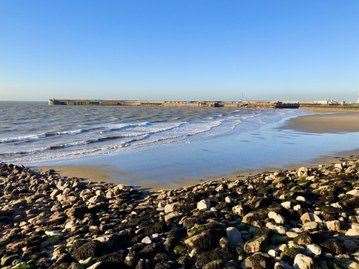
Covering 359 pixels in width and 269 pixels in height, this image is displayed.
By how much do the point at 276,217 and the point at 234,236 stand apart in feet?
4.13

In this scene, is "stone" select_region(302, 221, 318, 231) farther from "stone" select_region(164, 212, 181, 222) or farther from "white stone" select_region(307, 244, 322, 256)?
"stone" select_region(164, 212, 181, 222)

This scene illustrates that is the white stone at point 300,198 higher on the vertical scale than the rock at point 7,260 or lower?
higher

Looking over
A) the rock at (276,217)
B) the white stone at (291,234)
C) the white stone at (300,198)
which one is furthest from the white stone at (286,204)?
the white stone at (291,234)

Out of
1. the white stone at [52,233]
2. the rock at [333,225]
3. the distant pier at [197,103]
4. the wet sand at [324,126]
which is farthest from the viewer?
the distant pier at [197,103]

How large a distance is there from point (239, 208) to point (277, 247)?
2207mm

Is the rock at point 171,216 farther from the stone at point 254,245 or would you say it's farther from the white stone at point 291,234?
the white stone at point 291,234

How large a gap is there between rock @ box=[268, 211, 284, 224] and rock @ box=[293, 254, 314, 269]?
184 centimetres

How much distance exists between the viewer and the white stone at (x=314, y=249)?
23.4 ft

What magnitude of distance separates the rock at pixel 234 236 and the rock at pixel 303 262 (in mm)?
1263

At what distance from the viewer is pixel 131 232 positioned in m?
8.73

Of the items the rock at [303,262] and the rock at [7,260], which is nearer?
the rock at [303,262]

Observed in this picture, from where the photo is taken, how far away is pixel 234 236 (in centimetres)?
796

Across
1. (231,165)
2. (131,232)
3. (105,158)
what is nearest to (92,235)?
(131,232)

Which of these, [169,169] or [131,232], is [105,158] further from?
[131,232]
